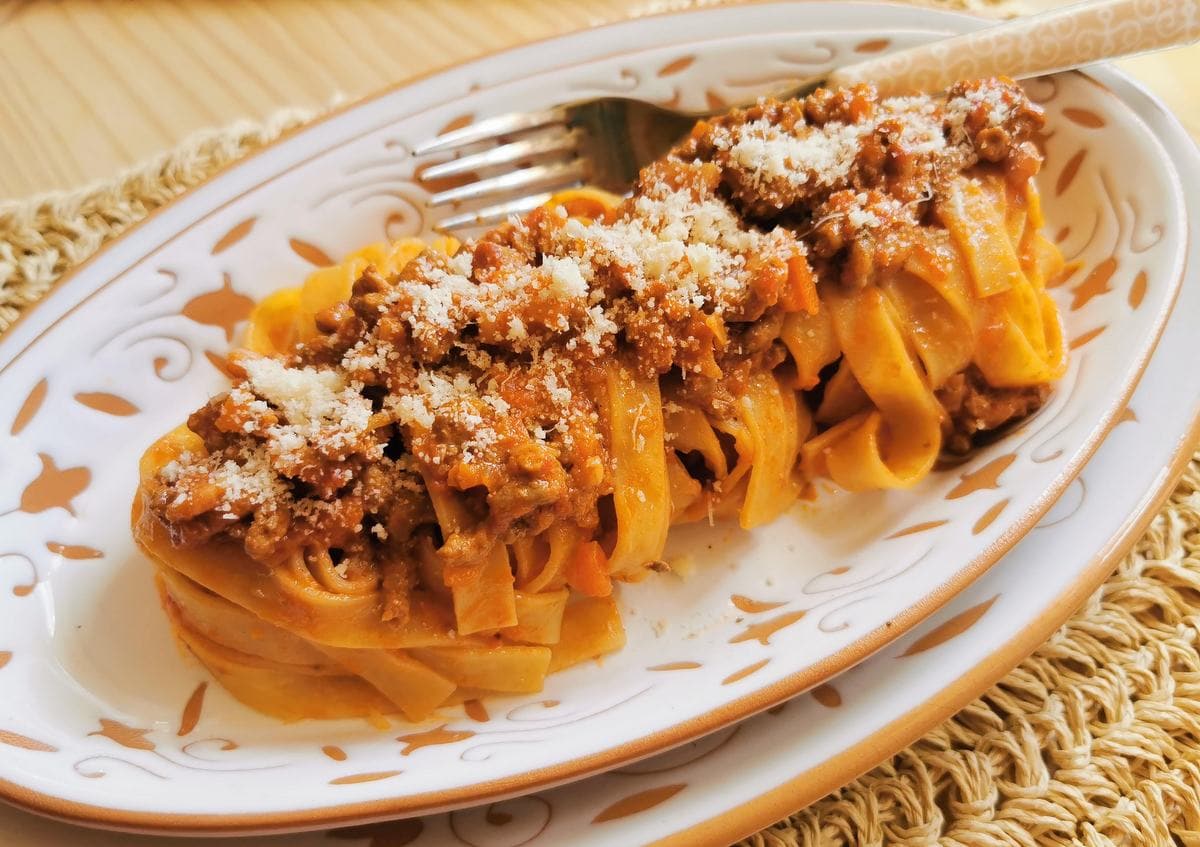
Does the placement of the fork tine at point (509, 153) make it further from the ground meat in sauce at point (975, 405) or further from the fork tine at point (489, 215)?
the ground meat in sauce at point (975, 405)

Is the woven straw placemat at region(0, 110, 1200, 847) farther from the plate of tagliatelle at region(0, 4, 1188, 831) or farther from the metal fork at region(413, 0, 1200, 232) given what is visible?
the metal fork at region(413, 0, 1200, 232)

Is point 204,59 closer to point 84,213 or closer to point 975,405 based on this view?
point 84,213

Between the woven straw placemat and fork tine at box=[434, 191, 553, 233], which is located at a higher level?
fork tine at box=[434, 191, 553, 233]

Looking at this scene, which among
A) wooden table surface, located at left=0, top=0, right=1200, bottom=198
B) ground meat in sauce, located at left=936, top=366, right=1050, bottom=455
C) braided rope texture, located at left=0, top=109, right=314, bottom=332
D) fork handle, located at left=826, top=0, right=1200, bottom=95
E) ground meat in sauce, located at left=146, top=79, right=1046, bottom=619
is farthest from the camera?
wooden table surface, located at left=0, top=0, right=1200, bottom=198

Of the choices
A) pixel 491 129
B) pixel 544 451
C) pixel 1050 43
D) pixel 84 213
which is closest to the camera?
pixel 544 451

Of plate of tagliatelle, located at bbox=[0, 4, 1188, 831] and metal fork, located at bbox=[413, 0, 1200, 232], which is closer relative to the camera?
plate of tagliatelle, located at bbox=[0, 4, 1188, 831]

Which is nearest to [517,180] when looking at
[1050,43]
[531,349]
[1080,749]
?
[531,349]

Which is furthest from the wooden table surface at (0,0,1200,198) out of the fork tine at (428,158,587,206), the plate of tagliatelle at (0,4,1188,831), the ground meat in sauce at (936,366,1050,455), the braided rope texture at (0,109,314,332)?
the ground meat in sauce at (936,366,1050,455)
